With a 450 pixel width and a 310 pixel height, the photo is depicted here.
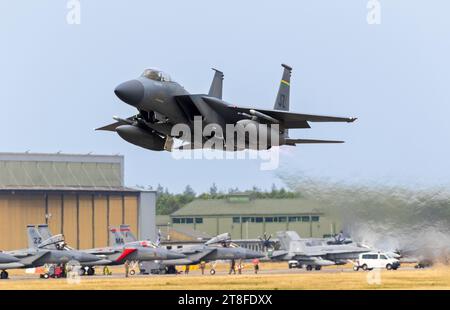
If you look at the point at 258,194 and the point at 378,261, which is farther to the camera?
the point at 258,194

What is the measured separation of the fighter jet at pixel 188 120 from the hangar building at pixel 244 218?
74.9 feet

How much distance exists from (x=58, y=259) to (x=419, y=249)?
22.6 metres

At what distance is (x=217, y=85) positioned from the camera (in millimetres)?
35250

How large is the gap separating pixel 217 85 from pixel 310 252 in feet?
91.0

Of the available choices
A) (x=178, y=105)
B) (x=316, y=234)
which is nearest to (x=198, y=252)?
(x=316, y=234)


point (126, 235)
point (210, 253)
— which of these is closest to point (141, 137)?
point (210, 253)

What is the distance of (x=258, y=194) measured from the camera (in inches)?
2422

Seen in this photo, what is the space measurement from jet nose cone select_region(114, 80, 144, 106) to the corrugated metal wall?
145 ft

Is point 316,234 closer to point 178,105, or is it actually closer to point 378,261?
point 378,261

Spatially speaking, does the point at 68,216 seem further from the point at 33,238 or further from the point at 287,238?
the point at 287,238

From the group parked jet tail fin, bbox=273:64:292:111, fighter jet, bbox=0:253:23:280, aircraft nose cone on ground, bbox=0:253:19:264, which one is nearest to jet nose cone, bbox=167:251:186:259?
fighter jet, bbox=0:253:23:280

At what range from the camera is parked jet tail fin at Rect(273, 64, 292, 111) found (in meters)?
37.8

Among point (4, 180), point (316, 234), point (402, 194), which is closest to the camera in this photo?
point (402, 194)

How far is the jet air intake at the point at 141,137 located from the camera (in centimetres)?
3206
